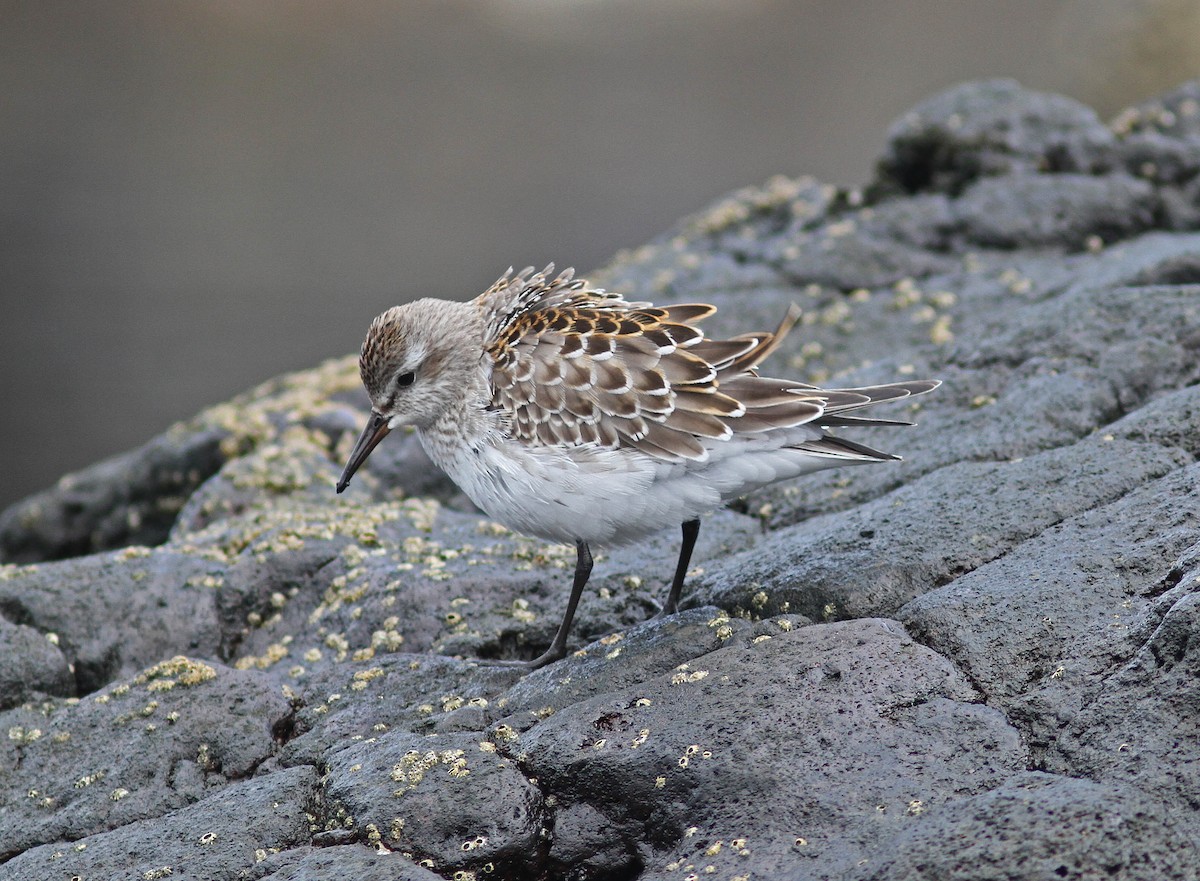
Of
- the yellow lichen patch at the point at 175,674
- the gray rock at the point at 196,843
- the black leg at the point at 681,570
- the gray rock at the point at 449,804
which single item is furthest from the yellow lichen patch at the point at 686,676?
the yellow lichen patch at the point at 175,674

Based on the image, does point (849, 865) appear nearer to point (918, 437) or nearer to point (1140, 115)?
point (918, 437)

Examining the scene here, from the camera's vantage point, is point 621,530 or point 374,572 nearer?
point 621,530

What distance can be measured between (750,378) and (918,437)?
1458mm

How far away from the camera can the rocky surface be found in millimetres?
3480

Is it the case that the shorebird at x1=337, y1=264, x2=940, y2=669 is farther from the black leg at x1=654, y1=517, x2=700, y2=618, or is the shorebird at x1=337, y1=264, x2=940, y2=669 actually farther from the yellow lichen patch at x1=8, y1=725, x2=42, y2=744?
the yellow lichen patch at x1=8, y1=725, x2=42, y2=744

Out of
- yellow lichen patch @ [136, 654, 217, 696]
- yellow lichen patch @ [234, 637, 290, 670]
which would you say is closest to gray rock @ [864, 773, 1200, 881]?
yellow lichen patch @ [136, 654, 217, 696]

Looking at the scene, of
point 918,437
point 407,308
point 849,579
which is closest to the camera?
point 849,579

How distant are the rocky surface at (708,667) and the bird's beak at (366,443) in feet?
1.49

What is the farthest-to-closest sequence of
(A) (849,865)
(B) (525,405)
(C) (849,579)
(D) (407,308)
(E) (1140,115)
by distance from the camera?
1. (E) (1140,115)
2. (D) (407,308)
3. (B) (525,405)
4. (C) (849,579)
5. (A) (849,865)

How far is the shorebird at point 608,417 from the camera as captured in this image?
4758 millimetres

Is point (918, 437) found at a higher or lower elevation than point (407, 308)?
lower

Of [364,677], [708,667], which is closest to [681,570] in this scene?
[708,667]

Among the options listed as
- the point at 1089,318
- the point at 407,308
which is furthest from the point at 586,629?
the point at 1089,318

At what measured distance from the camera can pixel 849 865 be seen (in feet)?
10.6
